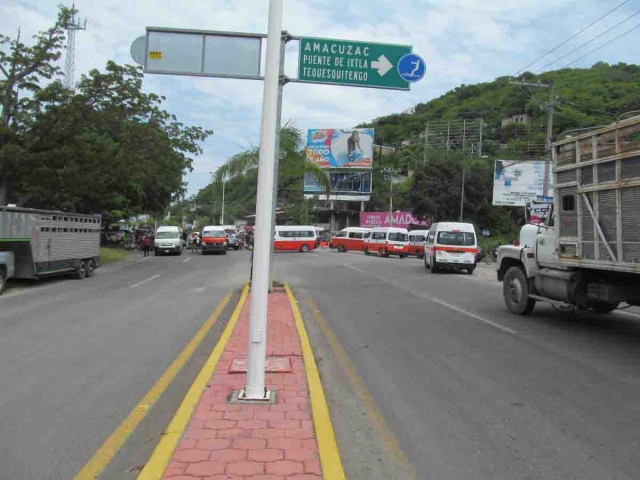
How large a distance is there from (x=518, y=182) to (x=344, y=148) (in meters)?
21.0

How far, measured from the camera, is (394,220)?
5716cm

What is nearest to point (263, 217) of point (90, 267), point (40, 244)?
point (40, 244)

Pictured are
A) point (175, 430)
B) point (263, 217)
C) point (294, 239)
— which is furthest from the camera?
point (294, 239)

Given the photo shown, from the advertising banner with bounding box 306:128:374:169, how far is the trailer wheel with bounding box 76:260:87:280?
38.2 m

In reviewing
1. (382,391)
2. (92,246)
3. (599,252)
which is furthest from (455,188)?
(382,391)

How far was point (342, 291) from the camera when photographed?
14812mm

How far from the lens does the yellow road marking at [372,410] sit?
399 cm

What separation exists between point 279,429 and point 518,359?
4.03m

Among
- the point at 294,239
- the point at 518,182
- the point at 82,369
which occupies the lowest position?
the point at 82,369

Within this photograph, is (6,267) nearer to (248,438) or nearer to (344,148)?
(248,438)

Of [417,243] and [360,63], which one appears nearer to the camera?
[360,63]

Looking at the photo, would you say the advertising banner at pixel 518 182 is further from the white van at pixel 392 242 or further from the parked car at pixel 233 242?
the parked car at pixel 233 242

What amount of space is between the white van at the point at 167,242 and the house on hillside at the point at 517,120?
1670 inches

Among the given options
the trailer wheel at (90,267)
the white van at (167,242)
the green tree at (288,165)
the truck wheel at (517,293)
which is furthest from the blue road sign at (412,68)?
the white van at (167,242)
